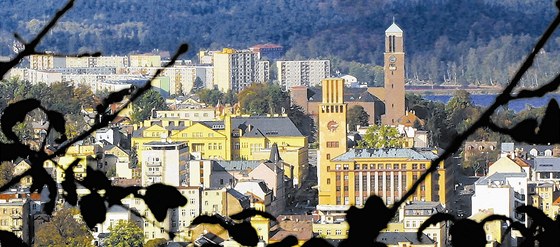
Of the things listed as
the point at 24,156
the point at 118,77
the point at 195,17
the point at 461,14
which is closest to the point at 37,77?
the point at 118,77

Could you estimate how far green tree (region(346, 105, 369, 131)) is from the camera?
2456cm

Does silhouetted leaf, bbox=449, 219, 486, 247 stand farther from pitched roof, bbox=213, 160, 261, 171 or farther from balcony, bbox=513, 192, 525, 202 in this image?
pitched roof, bbox=213, 160, 261, 171

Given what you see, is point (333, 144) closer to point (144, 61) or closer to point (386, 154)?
point (386, 154)

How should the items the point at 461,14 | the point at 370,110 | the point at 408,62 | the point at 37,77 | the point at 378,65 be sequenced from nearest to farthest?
the point at 370,110, the point at 37,77, the point at 378,65, the point at 408,62, the point at 461,14

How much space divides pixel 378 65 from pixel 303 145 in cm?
2579

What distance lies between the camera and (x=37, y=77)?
37.9m

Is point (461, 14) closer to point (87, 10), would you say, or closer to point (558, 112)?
point (87, 10)

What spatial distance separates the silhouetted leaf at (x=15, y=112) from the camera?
3.10 feet

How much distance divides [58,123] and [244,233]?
125mm

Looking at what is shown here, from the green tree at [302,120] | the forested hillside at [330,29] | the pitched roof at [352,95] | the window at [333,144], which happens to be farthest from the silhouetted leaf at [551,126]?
the forested hillside at [330,29]

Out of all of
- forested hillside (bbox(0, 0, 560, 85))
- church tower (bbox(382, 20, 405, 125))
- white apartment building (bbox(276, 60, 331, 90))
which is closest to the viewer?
church tower (bbox(382, 20, 405, 125))

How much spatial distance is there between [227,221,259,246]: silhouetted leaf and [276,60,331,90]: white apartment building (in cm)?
3878

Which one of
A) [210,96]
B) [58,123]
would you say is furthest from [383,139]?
[58,123]

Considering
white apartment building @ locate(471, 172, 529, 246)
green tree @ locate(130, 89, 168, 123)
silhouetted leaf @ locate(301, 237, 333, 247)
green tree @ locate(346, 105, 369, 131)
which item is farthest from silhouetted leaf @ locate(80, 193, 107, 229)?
green tree @ locate(130, 89, 168, 123)
